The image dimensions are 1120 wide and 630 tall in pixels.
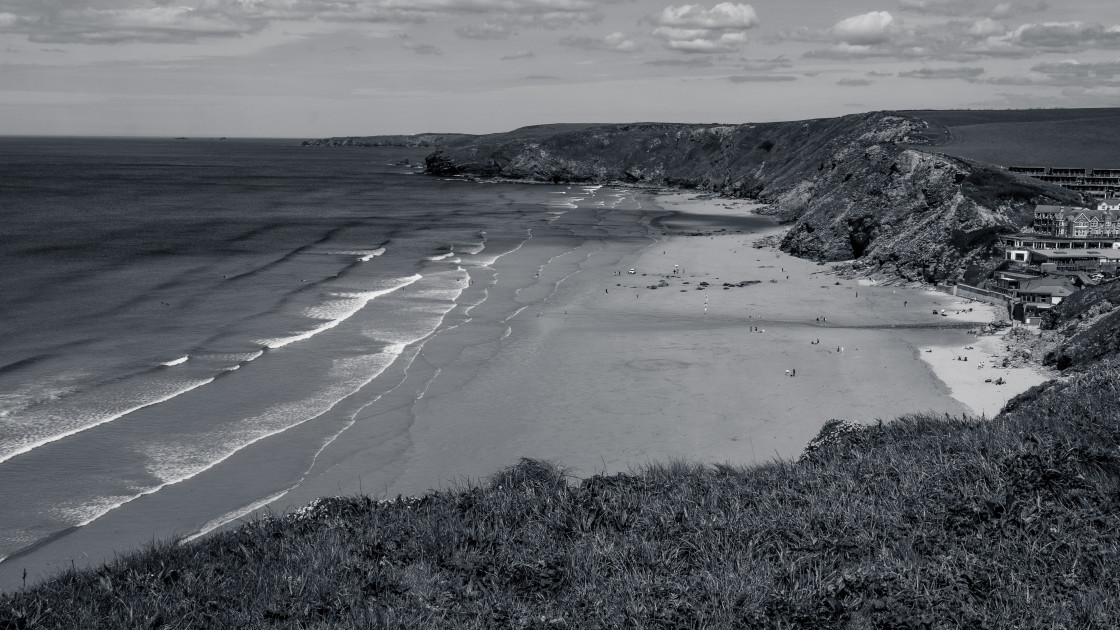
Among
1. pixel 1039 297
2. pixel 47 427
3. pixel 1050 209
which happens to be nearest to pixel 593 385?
→ pixel 47 427

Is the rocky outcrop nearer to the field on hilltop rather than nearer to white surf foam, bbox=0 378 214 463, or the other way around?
the field on hilltop

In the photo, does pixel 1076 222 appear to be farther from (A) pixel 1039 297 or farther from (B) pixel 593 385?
(B) pixel 593 385

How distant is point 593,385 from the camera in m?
33.2

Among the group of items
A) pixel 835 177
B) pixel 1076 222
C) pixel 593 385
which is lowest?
pixel 593 385

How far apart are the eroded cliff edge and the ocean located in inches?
777

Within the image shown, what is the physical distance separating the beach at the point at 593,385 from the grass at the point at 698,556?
3407 millimetres

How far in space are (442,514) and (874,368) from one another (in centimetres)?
2920

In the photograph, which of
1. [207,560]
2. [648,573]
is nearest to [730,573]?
[648,573]

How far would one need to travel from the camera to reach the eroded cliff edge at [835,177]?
Result: 2448 inches

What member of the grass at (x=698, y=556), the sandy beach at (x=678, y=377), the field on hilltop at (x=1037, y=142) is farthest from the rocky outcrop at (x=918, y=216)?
the grass at (x=698, y=556)

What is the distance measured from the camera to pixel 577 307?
49531 millimetres

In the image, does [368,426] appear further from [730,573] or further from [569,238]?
[569,238]

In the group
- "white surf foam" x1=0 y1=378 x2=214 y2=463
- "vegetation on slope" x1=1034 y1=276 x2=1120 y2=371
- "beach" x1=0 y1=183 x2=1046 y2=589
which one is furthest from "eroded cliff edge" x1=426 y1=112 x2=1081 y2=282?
"white surf foam" x1=0 y1=378 x2=214 y2=463

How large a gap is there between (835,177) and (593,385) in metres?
67.2
